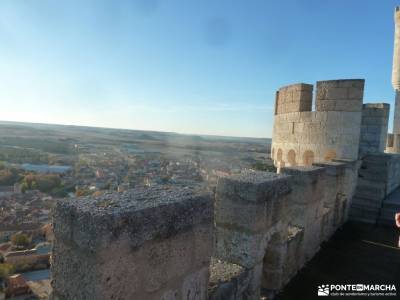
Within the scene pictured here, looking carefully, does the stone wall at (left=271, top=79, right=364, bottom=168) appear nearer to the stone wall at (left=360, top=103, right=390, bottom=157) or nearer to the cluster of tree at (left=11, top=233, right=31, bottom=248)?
the stone wall at (left=360, top=103, right=390, bottom=157)

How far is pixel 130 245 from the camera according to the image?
1588 millimetres

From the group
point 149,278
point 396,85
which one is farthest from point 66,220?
point 396,85

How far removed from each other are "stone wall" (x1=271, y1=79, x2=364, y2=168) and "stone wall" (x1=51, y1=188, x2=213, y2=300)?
5395 millimetres

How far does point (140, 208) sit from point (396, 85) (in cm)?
1718

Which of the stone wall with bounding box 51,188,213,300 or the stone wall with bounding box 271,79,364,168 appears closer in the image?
the stone wall with bounding box 51,188,213,300

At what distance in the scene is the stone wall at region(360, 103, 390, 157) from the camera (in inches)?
310

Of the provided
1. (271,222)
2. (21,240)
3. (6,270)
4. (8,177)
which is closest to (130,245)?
(271,222)

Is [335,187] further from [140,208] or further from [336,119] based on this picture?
[140,208]

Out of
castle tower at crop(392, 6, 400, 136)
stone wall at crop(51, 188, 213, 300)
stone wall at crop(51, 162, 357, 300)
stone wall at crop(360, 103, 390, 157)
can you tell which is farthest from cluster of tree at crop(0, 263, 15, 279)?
castle tower at crop(392, 6, 400, 136)

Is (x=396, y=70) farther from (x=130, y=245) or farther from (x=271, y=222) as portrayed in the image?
(x=130, y=245)

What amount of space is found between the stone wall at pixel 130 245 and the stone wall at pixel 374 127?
23.7 ft

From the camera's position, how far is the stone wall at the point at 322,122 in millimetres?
6531

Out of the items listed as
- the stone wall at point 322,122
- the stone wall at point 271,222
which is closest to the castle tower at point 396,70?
the stone wall at point 322,122

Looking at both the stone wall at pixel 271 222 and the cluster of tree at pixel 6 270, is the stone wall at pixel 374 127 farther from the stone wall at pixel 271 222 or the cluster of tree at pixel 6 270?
the cluster of tree at pixel 6 270
